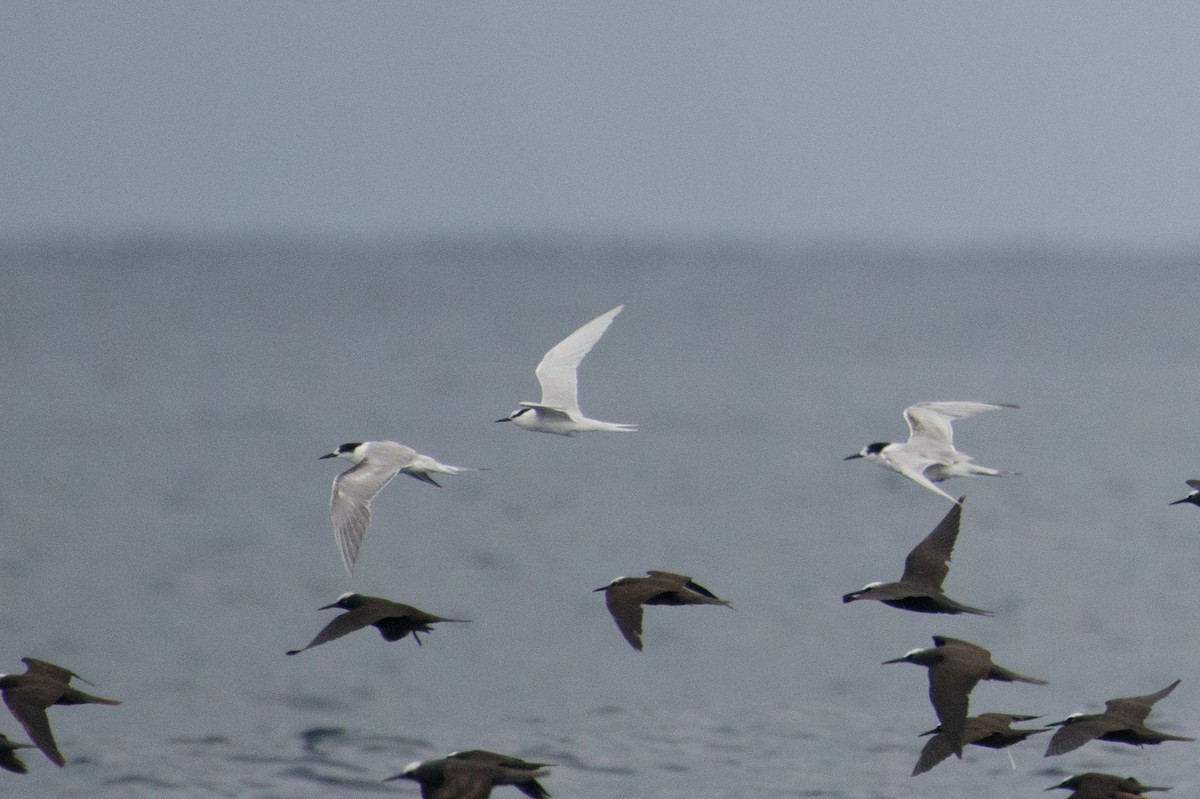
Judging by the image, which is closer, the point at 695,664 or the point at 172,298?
the point at 695,664

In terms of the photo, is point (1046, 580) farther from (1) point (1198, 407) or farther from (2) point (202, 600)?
(1) point (1198, 407)

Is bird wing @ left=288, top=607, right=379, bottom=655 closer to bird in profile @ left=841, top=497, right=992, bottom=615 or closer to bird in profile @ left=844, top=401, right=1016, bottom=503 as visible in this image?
bird in profile @ left=841, top=497, right=992, bottom=615

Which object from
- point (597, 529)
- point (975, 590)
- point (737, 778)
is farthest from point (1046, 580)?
point (737, 778)

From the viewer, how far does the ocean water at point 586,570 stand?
23.0m

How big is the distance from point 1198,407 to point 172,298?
416ft

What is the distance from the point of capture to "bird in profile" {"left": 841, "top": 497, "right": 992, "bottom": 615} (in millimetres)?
14938

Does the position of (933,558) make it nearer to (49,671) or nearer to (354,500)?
Answer: (354,500)

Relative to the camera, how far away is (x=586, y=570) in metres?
39.8

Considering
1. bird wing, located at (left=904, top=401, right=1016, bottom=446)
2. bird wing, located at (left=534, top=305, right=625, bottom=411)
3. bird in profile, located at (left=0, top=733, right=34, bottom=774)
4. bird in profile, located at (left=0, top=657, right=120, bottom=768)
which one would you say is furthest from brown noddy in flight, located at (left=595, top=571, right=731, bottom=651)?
bird wing, located at (left=534, top=305, right=625, bottom=411)

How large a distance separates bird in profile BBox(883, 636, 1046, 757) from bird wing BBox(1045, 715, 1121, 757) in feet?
1.51

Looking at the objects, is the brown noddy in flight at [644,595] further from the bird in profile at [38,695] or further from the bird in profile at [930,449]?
the bird in profile at [38,695]

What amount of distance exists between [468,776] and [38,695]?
3.39 metres

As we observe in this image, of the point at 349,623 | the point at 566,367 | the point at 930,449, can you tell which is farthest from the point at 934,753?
the point at 566,367

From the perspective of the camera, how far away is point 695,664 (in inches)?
1163
